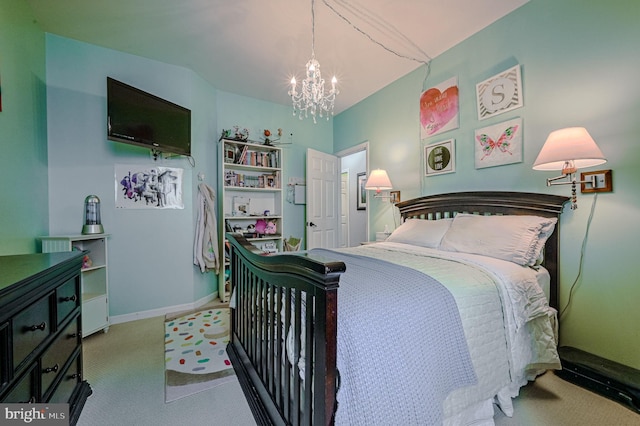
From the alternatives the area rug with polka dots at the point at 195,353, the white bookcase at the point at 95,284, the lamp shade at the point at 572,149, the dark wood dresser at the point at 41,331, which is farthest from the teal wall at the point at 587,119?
the white bookcase at the point at 95,284

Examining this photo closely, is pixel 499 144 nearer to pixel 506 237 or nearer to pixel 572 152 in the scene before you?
pixel 572 152

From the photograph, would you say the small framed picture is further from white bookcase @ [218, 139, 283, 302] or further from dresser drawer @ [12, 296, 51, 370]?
dresser drawer @ [12, 296, 51, 370]

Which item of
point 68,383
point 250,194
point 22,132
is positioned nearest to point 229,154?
point 250,194

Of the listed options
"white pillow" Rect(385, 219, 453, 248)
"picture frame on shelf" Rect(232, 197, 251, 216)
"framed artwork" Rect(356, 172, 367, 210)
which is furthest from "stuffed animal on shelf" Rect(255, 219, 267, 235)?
"framed artwork" Rect(356, 172, 367, 210)

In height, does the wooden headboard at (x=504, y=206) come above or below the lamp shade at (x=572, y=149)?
below

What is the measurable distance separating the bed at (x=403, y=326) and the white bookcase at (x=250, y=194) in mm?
1633

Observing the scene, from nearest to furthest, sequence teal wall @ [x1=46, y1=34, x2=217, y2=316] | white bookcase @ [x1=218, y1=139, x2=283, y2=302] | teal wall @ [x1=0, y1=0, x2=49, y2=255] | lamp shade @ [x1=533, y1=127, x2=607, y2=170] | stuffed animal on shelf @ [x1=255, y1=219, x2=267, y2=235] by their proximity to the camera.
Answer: lamp shade @ [x1=533, y1=127, x2=607, y2=170] < teal wall @ [x1=0, y1=0, x2=49, y2=255] < teal wall @ [x1=46, y1=34, x2=217, y2=316] < white bookcase @ [x1=218, y1=139, x2=283, y2=302] < stuffed animal on shelf @ [x1=255, y1=219, x2=267, y2=235]

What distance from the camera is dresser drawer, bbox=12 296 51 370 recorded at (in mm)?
894

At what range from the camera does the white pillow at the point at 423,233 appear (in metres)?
2.37

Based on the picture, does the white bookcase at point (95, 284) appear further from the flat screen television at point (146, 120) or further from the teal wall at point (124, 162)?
the flat screen television at point (146, 120)

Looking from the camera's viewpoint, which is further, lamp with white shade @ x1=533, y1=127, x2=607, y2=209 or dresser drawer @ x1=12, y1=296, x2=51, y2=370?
lamp with white shade @ x1=533, y1=127, x2=607, y2=209

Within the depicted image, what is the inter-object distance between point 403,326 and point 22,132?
3032 millimetres

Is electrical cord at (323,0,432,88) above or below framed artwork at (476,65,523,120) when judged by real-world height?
above

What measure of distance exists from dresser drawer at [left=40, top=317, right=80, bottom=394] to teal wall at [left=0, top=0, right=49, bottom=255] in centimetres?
90
